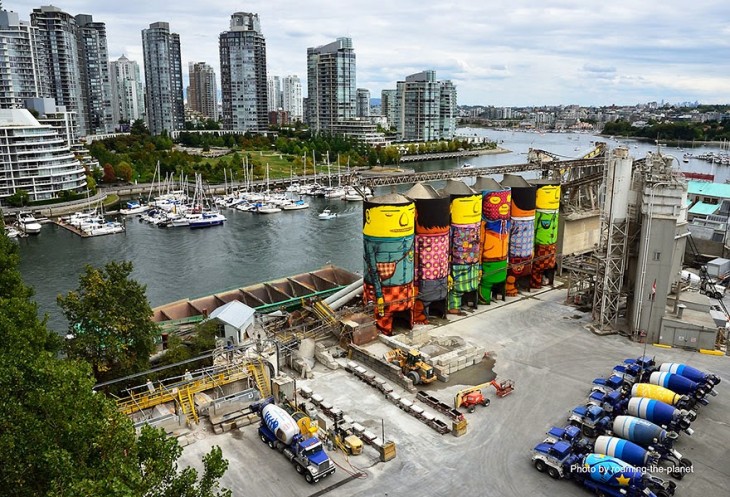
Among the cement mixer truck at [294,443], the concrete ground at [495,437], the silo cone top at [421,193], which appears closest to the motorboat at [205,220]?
the silo cone top at [421,193]

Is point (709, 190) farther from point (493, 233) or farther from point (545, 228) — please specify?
point (493, 233)

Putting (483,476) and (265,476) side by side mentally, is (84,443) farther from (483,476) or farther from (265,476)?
(483,476)

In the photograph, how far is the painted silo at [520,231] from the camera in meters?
31.7

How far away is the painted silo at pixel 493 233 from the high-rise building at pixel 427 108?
426ft

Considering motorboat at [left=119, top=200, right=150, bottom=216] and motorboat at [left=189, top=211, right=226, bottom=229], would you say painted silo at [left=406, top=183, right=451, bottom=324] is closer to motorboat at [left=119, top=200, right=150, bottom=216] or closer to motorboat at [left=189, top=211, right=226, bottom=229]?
motorboat at [left=189, top=211, right=226, bottom=229]

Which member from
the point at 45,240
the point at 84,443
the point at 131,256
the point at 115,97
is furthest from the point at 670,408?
the point at 115,97

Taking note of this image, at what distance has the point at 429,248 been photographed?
1101 inches

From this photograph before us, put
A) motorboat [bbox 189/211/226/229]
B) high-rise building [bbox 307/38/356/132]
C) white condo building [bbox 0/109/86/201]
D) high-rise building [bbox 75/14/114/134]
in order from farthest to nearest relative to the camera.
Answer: high-rise building [bbox 307/38/356/132], high-rise building [bbox 75/14/114/134], white condo building [bbox 0/109/86/201], motorboat [bbox 189/211/226/229]

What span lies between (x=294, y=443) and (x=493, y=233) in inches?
693

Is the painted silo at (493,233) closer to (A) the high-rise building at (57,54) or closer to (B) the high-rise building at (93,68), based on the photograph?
(A) the high-rise building at (57,54)

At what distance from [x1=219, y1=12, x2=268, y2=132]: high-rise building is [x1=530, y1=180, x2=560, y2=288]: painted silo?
132746mm

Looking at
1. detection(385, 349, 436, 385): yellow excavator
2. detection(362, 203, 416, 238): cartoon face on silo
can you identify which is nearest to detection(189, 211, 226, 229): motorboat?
detection(362, 203, 416, 238): cartoon face on silo

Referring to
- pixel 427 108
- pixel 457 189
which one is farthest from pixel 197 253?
pixel 427 108

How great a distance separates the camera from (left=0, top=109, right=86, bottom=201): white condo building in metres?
69.4
